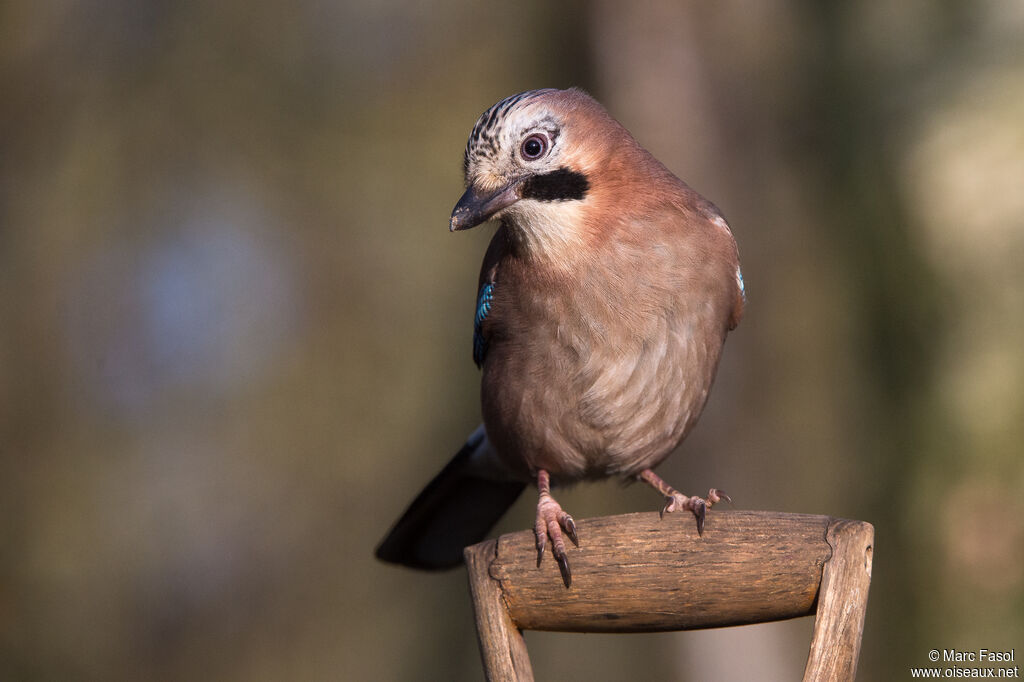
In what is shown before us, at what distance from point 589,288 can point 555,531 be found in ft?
2.91

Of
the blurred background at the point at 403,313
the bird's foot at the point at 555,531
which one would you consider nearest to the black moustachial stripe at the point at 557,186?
the bird's foot at the point at 555,531

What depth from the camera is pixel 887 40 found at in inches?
271

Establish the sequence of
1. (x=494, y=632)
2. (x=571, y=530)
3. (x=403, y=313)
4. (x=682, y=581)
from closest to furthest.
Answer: (x=682, y=581) → (x=494, y=632) → (x=571, y=530) → (x=403, y=313)

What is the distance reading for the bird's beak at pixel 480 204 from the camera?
3.31m

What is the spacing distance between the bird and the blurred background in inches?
107

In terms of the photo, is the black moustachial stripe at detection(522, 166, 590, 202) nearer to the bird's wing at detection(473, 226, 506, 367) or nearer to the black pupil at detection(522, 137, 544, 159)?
the black pupil at detection(522, 137, 544, 159)

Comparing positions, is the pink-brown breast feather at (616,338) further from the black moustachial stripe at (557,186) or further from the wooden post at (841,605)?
the wooden post at (841,605)

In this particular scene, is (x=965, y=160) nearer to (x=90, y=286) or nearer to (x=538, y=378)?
(x=538, y=378)

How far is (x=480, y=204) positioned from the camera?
338 cm

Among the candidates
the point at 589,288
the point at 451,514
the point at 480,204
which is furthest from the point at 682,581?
the point at 451,514

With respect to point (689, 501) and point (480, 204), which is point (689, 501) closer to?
point (689, 501)

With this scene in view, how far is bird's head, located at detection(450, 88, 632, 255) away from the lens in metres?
3.42

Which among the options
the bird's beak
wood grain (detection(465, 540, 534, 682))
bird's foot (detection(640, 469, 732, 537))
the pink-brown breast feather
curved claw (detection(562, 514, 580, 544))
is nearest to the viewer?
wood grain (detection(465, 540, 534, 682))

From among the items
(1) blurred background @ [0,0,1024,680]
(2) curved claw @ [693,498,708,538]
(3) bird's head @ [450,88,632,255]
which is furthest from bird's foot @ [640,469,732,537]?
(1) blurred background @ [0,0,1024,680]
